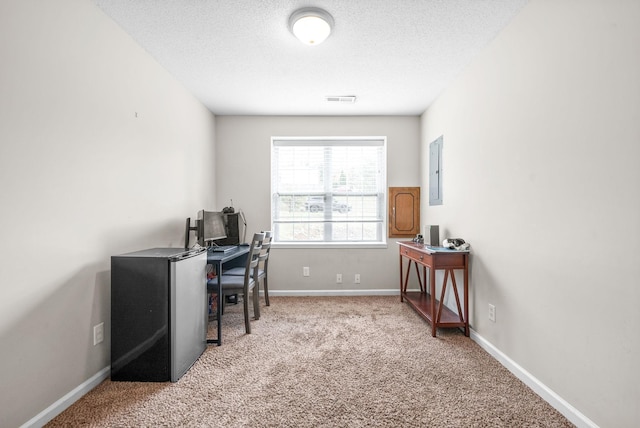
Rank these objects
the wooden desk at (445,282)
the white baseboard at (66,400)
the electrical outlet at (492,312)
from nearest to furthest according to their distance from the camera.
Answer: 1. the white baseboard at (66,400)
2. the electrical outlet at (492,312)
3. the wooden desk at (445,282)

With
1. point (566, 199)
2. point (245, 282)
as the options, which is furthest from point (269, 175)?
point (566, 199)

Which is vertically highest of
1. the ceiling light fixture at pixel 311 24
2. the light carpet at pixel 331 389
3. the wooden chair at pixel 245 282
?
the ceiling light fixture at pixel 311 24

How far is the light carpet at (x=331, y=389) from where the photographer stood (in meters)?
1.59

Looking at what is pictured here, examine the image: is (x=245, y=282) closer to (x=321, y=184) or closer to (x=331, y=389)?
(x=331, y=389)

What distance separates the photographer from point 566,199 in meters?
1.60

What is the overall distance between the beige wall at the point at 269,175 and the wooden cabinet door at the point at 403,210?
137 mm

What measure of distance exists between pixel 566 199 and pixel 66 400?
3.05 meters

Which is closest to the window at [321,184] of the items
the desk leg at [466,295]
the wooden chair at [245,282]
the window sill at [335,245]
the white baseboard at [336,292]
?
the window sill at [335,245]

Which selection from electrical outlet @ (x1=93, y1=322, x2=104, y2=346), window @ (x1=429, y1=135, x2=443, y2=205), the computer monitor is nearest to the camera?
electrical outlet @ (x1=93, y1=322, x2=104, y2=346)

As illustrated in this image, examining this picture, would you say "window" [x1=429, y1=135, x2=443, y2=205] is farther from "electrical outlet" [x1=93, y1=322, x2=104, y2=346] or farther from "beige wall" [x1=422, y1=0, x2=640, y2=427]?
"electrical outlet" [x1=93, y1=322, x2=104, y2=346]

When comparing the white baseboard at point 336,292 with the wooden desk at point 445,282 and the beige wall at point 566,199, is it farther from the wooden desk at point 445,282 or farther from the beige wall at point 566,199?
the beige wall at point 566,199

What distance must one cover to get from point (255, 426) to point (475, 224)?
226 centimetres

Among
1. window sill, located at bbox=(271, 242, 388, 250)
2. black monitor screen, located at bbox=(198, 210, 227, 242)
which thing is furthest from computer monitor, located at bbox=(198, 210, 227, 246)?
window sill, located at bbox=(271, 242, 388, 250)

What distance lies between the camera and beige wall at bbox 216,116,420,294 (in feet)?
13.1
